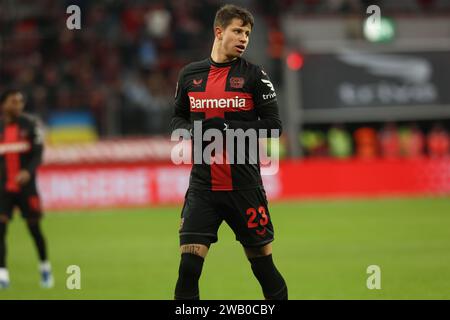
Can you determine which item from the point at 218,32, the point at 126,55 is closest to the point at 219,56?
the point at 218,32

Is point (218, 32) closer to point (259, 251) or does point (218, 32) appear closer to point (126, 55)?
point (259, 251)

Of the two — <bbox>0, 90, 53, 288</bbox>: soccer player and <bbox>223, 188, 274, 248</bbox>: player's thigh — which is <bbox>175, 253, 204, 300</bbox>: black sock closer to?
<bbox>223, 188, 274, 248</bbox>: player's thigh

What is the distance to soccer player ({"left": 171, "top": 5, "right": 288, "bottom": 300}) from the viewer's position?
721cm

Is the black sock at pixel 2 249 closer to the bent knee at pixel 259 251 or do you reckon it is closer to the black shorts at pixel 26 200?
the black shorts at pixel 26 200

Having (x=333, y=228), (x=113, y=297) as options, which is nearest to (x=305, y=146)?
(x=333, y=228)

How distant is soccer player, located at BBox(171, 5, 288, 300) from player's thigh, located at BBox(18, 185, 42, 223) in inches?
196

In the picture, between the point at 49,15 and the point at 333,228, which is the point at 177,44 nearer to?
the point at 49,15

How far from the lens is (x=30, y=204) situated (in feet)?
38.8

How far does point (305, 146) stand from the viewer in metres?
27.8

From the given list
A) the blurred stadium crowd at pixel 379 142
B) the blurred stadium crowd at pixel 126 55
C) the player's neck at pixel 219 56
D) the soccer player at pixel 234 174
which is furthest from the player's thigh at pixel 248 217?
the blurred stadium crowd at pixel 379 142

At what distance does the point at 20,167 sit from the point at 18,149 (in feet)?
0.76

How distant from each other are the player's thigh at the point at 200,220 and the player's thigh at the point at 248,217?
121 mm

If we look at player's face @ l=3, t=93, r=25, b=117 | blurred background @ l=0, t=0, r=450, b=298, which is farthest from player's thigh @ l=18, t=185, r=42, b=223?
blurred background @ l=0, t=0, r=450, b=298
